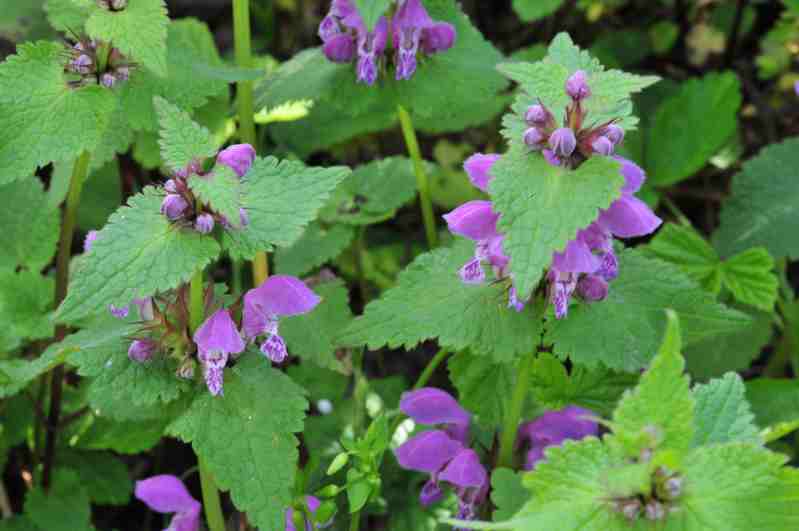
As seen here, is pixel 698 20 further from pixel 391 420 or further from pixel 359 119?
pixel 391 420

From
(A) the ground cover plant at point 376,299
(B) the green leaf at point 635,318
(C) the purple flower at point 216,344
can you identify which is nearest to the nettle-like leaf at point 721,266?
(A) the ground cover plant at point 376,299

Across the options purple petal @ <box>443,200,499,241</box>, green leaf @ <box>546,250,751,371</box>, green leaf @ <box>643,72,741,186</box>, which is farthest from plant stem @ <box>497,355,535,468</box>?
green leaf @ <box>643,72,741,186</box>

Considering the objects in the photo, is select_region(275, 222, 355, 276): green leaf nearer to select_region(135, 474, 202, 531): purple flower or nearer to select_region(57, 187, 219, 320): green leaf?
select_region(135, 474, 202, 531): purple flower

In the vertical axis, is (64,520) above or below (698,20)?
below

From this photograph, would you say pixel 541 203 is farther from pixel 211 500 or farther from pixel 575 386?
pixel 211 500

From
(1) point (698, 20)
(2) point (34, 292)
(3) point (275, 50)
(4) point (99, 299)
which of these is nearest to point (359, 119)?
(3) point (275, 50)

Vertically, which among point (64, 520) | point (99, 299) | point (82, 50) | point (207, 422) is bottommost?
point (64, 520)
